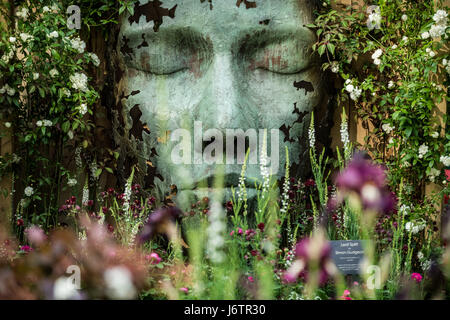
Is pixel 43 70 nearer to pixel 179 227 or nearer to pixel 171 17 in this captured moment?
pixel 171 17

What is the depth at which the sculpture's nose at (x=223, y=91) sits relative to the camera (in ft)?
8.71

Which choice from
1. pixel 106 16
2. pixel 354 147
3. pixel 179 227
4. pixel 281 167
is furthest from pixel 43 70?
pixel 354 147

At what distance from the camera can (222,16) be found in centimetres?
279

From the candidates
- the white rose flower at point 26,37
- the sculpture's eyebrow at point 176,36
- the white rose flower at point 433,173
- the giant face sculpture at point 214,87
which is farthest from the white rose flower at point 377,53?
the white rose flower at point 26,37

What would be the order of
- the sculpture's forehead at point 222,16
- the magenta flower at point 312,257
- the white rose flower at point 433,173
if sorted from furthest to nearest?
the white rose flower at point 433,173 < the sculpture's forehead at point 222,16 < the magenta flower at point 312,257

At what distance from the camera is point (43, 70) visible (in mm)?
3008

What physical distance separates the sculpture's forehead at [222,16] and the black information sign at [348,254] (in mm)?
1282

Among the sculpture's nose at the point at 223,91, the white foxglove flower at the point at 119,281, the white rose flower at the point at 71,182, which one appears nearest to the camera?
the white foxglove flower at the point at 119,281

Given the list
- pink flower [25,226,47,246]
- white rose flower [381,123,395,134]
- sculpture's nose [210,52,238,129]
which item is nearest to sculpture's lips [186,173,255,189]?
sculpture's nose [210,52,238,129]

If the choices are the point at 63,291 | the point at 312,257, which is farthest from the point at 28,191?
the point at 312,257

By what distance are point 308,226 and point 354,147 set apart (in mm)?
760

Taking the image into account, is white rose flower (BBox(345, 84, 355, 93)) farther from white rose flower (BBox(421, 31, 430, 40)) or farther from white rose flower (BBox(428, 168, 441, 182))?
white rose flower (BBox(428, 168, 441, 182))

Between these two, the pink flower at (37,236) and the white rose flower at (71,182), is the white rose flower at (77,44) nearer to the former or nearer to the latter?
the white rose flower at (71,182)
